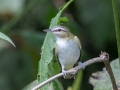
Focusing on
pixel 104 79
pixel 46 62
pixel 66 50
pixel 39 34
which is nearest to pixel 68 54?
pixel 66 50

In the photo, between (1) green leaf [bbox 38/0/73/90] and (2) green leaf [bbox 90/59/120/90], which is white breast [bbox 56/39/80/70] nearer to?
(2) green leaf [bbox 90/59/120/90]

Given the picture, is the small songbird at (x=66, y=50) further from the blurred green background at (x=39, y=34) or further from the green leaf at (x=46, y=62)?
the blurred green background at (x=39, y=34)

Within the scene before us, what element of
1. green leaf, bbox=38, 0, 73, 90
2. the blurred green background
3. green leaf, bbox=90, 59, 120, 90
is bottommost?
green leaf, bbox=90, 59, 120, 90

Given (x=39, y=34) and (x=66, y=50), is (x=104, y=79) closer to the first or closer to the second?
(x=66, y=50)

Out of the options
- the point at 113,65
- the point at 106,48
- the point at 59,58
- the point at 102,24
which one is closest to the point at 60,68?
the point at 59,58

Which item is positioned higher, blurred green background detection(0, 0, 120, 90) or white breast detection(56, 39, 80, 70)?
blurred green background detection(0, 0, 120, 90)

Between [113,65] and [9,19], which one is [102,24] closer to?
[9,19]

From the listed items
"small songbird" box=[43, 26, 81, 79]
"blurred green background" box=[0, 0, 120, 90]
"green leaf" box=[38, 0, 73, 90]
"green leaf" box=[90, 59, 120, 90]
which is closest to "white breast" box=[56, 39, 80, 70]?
"small songbird" box=[43, 26, 81, 79]
